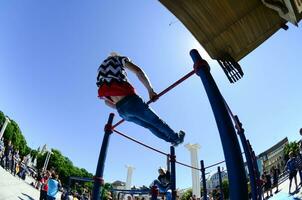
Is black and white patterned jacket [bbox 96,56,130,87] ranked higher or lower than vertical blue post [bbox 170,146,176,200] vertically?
higher

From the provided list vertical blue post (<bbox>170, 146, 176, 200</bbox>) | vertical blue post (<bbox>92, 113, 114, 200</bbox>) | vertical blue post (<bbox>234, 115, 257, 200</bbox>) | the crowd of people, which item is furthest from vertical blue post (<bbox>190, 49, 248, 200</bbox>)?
the crowd of people

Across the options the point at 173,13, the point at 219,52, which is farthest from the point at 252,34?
the point at 173,13

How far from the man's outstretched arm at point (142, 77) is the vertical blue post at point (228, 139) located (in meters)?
1.28

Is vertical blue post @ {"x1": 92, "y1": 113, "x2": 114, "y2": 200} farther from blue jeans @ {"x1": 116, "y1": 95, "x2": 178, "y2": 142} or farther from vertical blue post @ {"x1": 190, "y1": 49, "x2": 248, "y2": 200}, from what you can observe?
vertical blue post @ {"x1": 190, "y1": 49, "x2": 248, "y2": 200}

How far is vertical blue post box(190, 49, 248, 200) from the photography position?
204 centimetres

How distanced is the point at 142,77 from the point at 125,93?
1.33 feet

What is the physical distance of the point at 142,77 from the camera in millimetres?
4070

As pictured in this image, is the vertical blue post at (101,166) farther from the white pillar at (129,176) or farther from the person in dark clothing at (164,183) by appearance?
the white pillar at (129,176)

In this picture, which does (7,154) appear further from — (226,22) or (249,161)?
(226,22)

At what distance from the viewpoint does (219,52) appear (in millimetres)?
4891

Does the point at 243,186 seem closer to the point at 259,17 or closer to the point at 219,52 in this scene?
the point at 219,52

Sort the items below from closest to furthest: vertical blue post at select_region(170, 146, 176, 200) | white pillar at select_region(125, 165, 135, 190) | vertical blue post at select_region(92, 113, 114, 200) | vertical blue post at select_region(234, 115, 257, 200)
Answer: vertical blue post at select_region(92, 113, 114, 200), vertical blue post at select_region(234, 115, 257, 200), vertical blue post at select_region(170, 146, 176, 200), white pillar at select_region(125, 165, 135, 190)

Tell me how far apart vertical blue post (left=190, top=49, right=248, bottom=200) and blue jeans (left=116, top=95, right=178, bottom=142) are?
1.31 m

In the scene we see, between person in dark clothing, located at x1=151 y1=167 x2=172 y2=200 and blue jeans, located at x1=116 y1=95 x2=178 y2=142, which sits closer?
blue jeans, located at x1=116 y1=95 x2=178 y2=142
